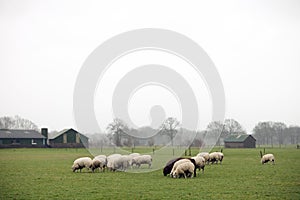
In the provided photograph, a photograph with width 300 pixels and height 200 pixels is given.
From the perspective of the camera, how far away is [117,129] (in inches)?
3647

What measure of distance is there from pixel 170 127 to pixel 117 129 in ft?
64.4

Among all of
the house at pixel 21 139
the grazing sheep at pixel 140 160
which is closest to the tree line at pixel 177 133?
the house at pixel 21 139

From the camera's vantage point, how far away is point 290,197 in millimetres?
15133

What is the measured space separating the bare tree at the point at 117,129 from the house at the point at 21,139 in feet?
57.2

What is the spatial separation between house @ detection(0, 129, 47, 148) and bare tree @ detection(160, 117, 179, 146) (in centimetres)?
3244

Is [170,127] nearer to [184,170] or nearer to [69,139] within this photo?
[69,139]

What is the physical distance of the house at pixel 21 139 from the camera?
292ft

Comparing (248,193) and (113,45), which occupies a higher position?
(113,45)

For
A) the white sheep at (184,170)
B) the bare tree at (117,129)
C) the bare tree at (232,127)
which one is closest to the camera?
the white sheep at (184,170)

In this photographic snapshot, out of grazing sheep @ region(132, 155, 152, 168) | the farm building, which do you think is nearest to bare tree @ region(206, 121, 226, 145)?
the farm building

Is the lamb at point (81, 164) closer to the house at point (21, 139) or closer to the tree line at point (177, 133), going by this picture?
the tree line at point (177, 133)

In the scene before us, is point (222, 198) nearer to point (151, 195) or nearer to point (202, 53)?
point (151, 195)

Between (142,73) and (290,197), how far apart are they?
63.9m

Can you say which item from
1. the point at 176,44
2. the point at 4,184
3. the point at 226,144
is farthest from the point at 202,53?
the point at 4,184
